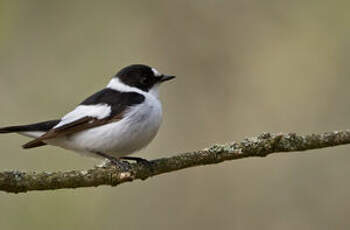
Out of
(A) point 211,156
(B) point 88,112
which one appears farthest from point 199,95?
(A) point 211,156

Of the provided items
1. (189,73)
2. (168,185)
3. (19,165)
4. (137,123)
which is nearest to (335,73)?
→ (189,73)

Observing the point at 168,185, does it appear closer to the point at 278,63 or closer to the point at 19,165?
the point at 19,165

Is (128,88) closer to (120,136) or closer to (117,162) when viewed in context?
(120,136)

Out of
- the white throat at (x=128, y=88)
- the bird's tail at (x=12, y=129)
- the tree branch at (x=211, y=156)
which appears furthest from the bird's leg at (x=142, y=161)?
the bird's tail at (x=12, y=129)

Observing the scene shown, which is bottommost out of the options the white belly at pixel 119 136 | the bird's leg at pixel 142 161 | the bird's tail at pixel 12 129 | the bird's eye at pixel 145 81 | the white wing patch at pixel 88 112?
the bird's leg at pixel 142 161

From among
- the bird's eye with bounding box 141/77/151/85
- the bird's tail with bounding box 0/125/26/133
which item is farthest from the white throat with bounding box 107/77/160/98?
the bird's tail with bounding box 0/125/26/133

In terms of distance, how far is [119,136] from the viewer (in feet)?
14.5

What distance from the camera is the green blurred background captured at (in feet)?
18.9

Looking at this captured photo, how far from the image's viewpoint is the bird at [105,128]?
14.5 feet

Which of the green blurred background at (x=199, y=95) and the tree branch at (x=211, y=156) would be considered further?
the green blurred background at (x=199, y=95)

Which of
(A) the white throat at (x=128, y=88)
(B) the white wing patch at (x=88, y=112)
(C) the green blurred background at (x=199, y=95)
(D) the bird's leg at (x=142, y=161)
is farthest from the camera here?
(C) the green blurred background at (x=199, y=95)

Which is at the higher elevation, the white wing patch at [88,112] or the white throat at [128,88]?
the white throat at [128,88]

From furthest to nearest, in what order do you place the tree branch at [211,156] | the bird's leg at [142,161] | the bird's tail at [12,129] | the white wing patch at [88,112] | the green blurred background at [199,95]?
the green blurred background at [199,95] < the white wing patch at [88,112] < the bird's tail at [12,129] < the bird's leg at [142,161] < the tree branch at [211,156]

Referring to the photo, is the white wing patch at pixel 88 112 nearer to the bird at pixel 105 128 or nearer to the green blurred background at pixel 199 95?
the bird at pixel 105 128
